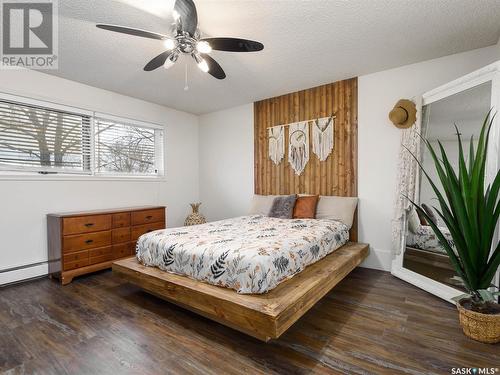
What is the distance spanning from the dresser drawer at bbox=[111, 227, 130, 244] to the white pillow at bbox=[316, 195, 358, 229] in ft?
8.55

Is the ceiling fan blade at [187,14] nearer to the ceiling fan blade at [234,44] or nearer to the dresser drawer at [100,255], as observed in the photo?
the ceiling fan blade at [234,44]

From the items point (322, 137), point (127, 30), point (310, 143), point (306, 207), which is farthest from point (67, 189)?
point (322, 137)

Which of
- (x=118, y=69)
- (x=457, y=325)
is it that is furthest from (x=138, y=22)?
(x=457, y=325)

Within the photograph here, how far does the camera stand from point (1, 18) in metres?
2.08

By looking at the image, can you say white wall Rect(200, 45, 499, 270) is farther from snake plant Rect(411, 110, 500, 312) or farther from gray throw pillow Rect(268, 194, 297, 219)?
snake plant Rect(411, 110, 500, 312)

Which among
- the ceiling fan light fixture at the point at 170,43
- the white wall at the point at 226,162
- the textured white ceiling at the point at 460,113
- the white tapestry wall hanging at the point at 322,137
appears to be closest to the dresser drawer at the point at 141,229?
the white wall at the point at 226,162

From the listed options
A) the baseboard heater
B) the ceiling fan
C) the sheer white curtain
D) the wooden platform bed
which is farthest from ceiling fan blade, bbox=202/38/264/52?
the baseboard heater

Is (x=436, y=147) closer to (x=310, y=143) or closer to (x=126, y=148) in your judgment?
(x=310, y=143)

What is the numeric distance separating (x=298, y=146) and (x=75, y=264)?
3.34m

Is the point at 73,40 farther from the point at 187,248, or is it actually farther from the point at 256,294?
the point at 256,294

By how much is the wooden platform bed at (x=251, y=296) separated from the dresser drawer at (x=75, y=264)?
709mm

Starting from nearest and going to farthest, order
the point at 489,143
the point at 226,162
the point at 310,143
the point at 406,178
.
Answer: the point at 489,143 < the point at 406,178 < the point at 310,143 < the point at 226,162

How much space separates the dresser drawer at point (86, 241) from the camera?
289cm

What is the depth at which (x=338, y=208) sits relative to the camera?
3330mm
